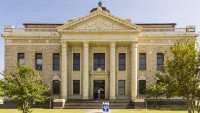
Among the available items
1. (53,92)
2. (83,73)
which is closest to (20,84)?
(83,73)

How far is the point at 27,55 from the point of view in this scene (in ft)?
112

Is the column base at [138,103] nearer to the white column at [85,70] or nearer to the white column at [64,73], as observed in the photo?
the white column at [85,70]

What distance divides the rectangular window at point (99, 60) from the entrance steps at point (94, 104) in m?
6.23

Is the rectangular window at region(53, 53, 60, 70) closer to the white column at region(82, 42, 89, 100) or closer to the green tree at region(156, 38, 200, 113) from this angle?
the white column at region(82, 42, 89, 100)

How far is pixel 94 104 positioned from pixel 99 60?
7.68 meters

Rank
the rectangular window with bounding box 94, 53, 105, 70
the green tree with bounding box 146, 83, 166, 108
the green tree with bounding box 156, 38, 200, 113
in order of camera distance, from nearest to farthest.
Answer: the green tree with bounding box 156, 38, 200, 113 < the green tree with bounding box 146, 83, 166, 108 < the rectangular window with bounding box 94, 53, 105, 70

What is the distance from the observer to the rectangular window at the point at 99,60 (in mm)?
34000

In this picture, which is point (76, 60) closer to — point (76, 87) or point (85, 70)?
point (85, 70)

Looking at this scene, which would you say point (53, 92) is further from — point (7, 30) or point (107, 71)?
point (7, 30)

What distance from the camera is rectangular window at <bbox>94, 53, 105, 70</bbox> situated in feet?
112

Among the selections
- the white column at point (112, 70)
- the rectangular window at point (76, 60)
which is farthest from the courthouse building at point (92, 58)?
the white column at point (112, 70)

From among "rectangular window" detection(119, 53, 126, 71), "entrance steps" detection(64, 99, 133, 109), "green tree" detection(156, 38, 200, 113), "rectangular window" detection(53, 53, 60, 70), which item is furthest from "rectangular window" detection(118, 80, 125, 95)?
"green tree" detection(156, 38, 200, 113)

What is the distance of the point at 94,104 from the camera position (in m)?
29.4

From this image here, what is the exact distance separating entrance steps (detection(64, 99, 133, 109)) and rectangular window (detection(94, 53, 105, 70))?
20.4 ft
